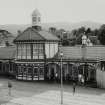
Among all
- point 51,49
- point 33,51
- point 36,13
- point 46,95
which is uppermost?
point 36,13

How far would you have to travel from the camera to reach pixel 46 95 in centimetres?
2831

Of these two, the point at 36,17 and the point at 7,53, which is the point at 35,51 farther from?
the point at 7,53

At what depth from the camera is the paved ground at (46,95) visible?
25.1 m

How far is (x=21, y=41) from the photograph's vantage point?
38.7m

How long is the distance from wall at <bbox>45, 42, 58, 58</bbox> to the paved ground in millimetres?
5591

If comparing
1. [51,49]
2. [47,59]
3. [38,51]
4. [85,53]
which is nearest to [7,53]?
[38,51]

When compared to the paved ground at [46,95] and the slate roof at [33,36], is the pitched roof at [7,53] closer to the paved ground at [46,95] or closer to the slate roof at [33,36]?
the slate roof at [33,36]

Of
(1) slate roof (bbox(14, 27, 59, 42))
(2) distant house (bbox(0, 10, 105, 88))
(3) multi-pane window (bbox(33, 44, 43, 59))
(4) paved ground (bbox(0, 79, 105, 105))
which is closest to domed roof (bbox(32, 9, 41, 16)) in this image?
(2) distant house (bbox(0, 10, 105, 88))

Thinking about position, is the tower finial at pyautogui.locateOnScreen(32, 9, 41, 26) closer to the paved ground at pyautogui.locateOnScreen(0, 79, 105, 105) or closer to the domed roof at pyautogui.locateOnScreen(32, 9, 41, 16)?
the domed roof at pyautogui.locateOnScreen(32, 9, 41, 16)

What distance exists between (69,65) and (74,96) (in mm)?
11381

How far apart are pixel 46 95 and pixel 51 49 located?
12.2 m

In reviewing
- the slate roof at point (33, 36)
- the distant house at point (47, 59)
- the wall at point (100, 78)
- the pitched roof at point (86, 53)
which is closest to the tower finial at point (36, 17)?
the distant house at point (47, 59)

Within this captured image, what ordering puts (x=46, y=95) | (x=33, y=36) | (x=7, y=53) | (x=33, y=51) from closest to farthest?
Result: (x=46, y=95), (x=33, y=51), (x=33, y=36), (x=7, y=53)

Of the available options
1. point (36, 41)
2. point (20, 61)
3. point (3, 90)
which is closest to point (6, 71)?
point (20, 61)
